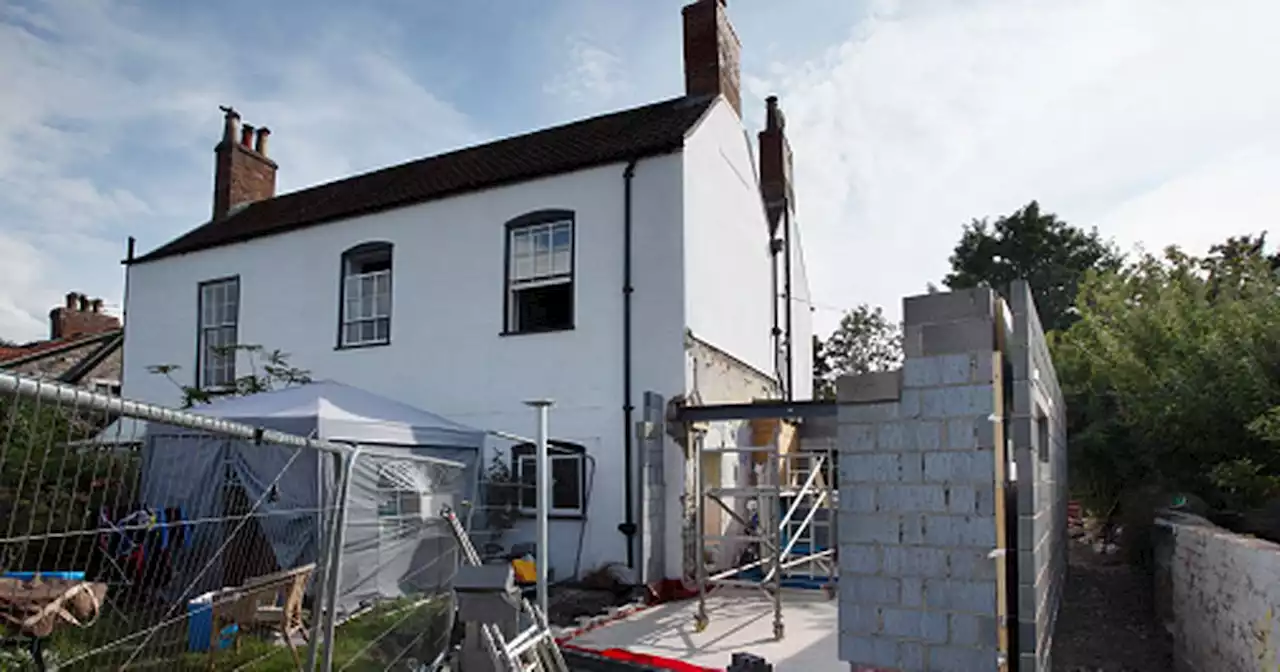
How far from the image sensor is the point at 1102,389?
13.1 m

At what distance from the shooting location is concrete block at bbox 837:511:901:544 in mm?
4582

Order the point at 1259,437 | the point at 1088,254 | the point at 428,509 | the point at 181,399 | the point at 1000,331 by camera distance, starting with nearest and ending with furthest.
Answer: the point at 1000,331, the point at 1259,437, the point at 428,509, the point at 181,399, the point at 1088,254

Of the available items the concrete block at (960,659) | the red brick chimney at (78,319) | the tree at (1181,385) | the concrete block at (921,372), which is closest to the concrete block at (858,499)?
the concrete block at (921,372)

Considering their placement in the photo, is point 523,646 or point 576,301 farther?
point 576,301

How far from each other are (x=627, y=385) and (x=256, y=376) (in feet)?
26.7

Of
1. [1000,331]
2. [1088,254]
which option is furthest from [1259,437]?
[1088,254]

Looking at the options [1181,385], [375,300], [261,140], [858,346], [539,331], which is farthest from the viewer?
[858,346]

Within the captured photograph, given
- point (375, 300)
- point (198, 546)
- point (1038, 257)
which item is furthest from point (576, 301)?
point (1038, 257)

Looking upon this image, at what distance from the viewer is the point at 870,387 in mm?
4781

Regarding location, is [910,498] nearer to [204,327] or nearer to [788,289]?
[788,289]

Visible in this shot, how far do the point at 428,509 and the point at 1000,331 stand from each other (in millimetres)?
7327

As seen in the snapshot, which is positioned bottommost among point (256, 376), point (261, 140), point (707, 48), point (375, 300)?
point (256, 376)

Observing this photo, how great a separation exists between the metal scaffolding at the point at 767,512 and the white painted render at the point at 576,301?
78cm

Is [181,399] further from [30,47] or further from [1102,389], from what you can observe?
[1102,389]
